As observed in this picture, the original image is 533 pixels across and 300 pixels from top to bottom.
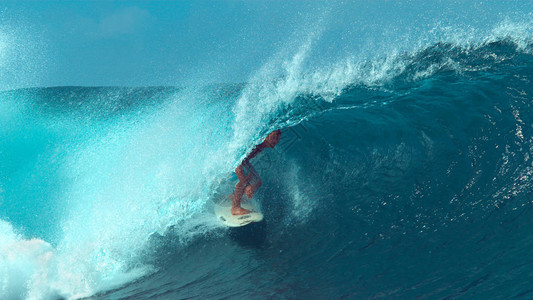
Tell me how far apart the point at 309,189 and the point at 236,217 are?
127cm

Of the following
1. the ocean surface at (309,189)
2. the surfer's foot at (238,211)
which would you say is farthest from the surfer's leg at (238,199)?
the ocean surface at (309,189)

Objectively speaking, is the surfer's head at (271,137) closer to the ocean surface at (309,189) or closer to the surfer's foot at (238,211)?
the ocean surface at (309,189)

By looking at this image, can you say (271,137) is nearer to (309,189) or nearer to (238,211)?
(309,189)

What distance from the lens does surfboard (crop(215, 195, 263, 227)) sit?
506 centimetres

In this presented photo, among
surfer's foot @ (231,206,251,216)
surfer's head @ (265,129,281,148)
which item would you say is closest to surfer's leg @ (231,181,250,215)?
surfer's foot @ (231,206,251,216)

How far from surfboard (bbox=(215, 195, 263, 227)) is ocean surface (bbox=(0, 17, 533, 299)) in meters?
0.14

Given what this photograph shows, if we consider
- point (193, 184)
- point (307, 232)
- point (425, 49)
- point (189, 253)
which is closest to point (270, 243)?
point (307, 232)

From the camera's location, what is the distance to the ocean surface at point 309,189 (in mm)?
3863

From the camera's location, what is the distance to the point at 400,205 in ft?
15.4

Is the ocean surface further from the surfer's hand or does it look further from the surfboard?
the surfer's hand

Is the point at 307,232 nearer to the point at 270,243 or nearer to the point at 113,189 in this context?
the point at 270,243

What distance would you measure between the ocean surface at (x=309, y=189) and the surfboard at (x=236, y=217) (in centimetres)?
14

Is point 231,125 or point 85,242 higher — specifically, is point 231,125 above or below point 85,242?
above

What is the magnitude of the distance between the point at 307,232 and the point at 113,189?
3.53 metres
